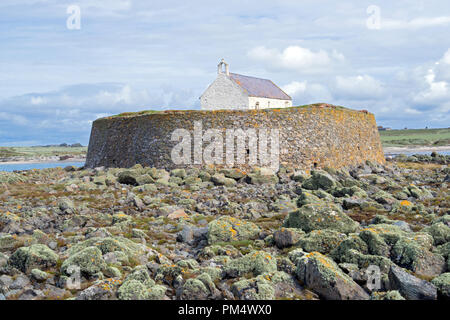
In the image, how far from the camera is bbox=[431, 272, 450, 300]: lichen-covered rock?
22.2 ft

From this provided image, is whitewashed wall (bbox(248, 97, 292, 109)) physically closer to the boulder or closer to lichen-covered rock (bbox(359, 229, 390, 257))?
the boulder

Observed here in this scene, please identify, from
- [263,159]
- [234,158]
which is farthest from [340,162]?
[234,158]

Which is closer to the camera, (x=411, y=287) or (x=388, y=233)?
(x=411, y=287)

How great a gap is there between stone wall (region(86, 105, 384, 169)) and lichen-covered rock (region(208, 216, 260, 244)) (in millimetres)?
12270

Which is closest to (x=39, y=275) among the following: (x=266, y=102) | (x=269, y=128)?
(x=269, y=128)

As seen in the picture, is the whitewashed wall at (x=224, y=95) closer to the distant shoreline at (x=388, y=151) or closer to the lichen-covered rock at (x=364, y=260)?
the lichen-covered rock at (x=364, y=260)

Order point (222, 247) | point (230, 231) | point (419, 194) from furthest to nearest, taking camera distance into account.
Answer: point (419, 194) < point (230, 231) < point (222, 247)

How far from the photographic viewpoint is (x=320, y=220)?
10.4 metres

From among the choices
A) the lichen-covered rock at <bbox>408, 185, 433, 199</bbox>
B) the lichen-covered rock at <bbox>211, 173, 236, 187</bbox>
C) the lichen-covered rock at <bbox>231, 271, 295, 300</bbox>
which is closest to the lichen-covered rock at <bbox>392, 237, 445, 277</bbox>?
the lichen-covered rock at <bbox>231, 271, 295, 300</bbox>

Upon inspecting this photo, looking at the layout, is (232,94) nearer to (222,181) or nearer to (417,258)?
(222,181)

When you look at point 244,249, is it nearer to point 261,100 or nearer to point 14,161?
point 261,100

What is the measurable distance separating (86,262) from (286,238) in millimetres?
4464

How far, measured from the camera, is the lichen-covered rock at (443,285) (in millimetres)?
6773
